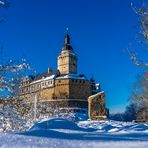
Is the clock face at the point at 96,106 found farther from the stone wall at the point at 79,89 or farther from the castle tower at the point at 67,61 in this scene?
the castle tower at the point at 67,61

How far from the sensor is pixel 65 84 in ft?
347

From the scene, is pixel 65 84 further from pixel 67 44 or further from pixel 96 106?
pixel 96 106

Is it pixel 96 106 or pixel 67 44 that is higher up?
pixel 67 44

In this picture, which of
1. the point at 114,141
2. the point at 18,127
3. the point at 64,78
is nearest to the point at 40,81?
the point at 64,78

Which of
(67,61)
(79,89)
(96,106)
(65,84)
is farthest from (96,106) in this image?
(67,61)

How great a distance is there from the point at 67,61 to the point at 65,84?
8.05 metres

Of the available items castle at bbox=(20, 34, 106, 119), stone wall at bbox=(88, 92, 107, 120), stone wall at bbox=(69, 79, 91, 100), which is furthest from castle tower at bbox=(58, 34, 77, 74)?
stone wall at bbox=(88, 92, 107, 120)

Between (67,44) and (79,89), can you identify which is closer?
(79,89)

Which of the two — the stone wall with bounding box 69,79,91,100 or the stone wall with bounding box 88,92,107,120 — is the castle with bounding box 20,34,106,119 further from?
the stone wall with bounding box 88,92,107,120

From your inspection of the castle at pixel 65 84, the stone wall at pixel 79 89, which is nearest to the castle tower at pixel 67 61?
the castle at pixel 65 84

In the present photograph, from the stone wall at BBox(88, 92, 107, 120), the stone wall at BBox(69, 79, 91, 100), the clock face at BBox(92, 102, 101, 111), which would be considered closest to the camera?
the stone wall at BBox(88, 92, 107, 120)

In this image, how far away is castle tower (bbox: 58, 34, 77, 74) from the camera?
110 metres

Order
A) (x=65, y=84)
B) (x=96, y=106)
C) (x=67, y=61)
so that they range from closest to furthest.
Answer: (x=96, y=106) < (x=65, y=84) < (x=67, y=61)

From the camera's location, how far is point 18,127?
12.3m
